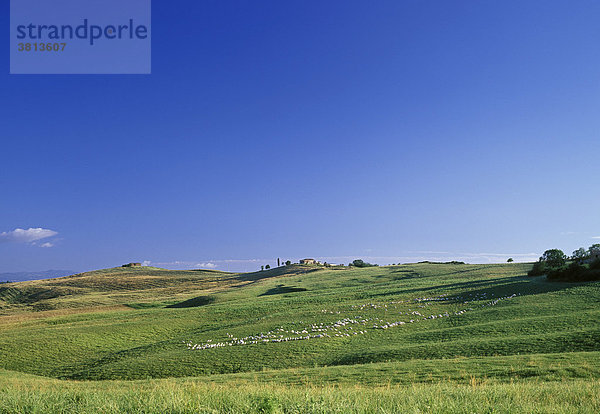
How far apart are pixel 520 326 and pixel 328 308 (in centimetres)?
2530

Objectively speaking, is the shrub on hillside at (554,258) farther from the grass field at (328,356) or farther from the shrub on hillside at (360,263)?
the shrub on hillside at (360,263)

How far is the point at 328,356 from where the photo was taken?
28.0 m

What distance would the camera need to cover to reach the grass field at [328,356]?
1084 cm

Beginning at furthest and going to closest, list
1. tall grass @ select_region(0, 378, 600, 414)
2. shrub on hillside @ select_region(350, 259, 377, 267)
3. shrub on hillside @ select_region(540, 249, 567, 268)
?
1. shrub on hillside @ select_region(350, 259, 377, 267)
2. shrub on hillside @ select_region(540, 249, 567, 268)
3. tall grass @ select_region(0, 378, 600, 414)

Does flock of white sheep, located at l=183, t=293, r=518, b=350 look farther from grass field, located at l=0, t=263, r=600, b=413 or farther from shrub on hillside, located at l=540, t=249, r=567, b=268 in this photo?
shrub on hillside, located at l=540, t=249, r=567, b=268

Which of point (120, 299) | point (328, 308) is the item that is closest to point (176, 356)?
point (328, 308)

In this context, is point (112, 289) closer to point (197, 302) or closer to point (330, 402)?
point (197, 302)

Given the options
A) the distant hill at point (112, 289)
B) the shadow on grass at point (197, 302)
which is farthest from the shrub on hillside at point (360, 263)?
the shadow on grass at point (197, 302)

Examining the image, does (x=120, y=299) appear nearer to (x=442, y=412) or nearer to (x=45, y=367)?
(x=45, y=367)

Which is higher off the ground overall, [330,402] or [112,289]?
[330,402]

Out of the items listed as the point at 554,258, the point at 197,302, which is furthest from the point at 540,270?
the point at 197,302

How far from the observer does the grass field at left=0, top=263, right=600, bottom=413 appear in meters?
10.8

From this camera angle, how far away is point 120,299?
287 feet

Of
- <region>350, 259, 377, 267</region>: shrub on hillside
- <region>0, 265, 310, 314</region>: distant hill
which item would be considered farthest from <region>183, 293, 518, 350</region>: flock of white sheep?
<region>350, 259, 377, 267</region>: shrub on hillside
